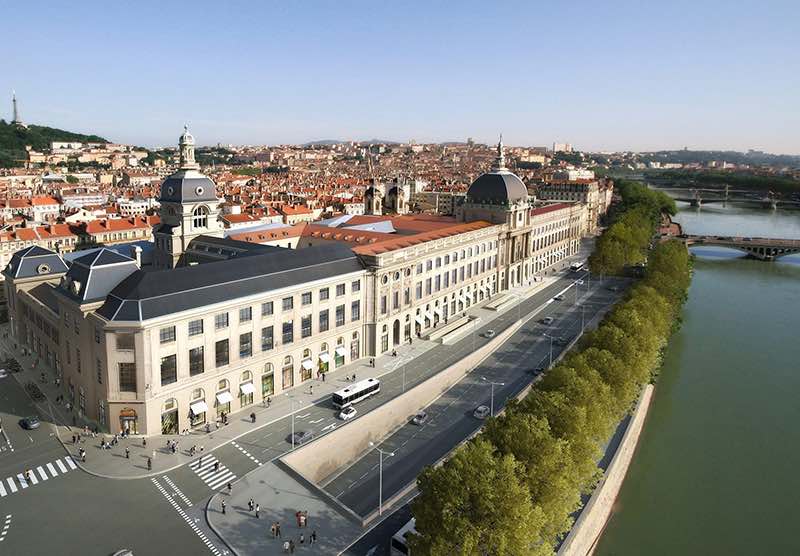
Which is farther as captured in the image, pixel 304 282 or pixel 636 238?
pixel 636 238

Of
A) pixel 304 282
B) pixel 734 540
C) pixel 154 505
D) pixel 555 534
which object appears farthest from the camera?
pixel 304 282

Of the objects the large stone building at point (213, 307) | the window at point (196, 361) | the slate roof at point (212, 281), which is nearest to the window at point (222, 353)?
the large stone building at point (213, 307)

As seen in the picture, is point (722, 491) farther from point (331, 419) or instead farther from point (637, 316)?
point (331, 419)

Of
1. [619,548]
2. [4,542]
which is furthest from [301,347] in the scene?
[619,548]

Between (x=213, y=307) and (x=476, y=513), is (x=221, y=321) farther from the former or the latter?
(x=476, y=513)

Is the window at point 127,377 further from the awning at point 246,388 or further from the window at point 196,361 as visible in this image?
the awning at point 246,388

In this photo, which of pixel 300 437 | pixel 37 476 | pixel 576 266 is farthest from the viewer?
pixel 576 266

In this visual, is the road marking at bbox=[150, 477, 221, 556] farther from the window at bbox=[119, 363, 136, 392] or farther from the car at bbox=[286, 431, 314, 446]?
the car at bbox=[286, 431, 314, 446]

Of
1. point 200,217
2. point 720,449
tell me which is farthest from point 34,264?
point 720,449
